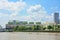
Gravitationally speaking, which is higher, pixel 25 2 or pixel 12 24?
pixel 25 2

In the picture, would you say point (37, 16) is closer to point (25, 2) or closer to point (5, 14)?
point (25, 2)

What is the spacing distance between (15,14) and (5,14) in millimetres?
212

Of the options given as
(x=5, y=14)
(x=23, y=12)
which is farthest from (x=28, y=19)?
(x=5, y=14)

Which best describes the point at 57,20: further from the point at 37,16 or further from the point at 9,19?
the point at 9,19

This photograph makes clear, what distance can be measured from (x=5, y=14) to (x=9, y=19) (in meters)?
0.13

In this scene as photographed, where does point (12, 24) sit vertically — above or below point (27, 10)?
below

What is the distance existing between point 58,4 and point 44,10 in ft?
1.08

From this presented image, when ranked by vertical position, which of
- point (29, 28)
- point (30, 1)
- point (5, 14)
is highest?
point (30, 1)

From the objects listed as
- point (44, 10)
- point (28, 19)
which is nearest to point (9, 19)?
point (28, 19)

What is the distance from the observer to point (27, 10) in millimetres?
4297

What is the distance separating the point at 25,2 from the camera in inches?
169

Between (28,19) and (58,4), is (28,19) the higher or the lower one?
the lower one

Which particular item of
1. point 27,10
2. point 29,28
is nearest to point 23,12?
point 27,10

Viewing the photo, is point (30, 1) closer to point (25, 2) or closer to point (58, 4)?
point (25, 2)
